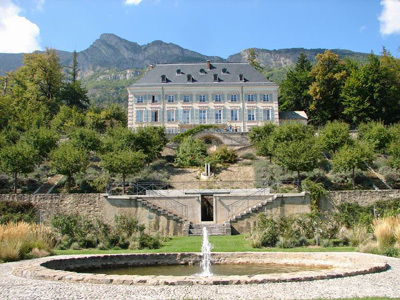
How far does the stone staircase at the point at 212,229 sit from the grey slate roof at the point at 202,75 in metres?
28.8

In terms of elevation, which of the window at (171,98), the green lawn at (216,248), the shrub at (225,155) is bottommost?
the green lawn at (216,248)

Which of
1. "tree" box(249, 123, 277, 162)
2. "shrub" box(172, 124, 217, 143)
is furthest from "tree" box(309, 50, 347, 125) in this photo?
"shrub" box(172, 124, 217, 143)

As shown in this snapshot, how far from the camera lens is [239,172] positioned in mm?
35125

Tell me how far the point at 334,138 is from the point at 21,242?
2813 centimetres

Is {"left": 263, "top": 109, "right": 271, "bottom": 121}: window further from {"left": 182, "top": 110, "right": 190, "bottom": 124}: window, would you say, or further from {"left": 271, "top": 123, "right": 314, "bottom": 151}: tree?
{"left": 271, "top": 123, "right": 314, "bottom": 151}: tree

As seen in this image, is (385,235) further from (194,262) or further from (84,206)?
(84,206)

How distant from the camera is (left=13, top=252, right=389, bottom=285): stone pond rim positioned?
9539 millimetres

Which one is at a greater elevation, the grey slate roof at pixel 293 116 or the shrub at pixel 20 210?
the grey slate roof at pixel 293 116

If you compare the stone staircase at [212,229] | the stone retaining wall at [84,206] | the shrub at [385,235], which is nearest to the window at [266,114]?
the stone staircase at [212,229]

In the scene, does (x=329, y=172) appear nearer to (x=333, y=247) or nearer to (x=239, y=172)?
(x=239, y=172)

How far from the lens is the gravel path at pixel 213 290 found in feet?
27.4

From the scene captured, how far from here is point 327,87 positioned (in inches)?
2096

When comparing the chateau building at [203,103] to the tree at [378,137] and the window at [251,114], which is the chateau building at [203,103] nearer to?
the window at [251,114]

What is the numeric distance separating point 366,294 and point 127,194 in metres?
22.1
